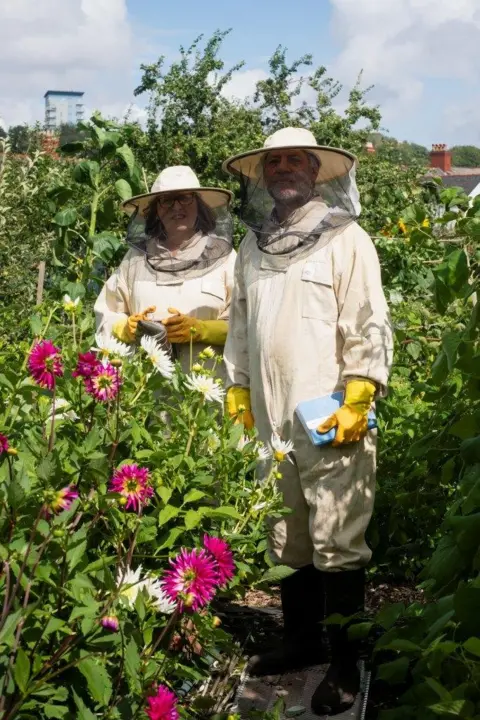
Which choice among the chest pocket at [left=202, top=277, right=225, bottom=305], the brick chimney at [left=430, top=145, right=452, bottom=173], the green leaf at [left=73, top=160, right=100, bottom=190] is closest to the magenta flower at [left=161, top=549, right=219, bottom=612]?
the chest pocket at [left=202, top=277, right=225, bottom=305]

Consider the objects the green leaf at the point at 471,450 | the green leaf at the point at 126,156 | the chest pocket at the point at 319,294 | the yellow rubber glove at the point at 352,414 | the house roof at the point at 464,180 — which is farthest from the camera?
the house roof at the point at 464,180

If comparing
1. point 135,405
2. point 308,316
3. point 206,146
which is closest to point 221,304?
point 308,316

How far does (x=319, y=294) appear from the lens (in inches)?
147

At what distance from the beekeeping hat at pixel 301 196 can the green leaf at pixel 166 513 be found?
1.37 meters

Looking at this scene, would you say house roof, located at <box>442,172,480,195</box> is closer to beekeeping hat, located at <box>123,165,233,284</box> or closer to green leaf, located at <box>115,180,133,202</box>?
green leaf, located at <box>115,180,133,202</box>

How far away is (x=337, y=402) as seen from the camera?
3.68 metres

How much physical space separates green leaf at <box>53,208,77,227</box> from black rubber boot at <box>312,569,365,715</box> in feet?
9.99

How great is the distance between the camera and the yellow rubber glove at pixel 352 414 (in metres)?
3.57

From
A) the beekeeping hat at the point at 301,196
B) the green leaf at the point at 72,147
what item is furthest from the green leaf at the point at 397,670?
the green leaf at the point at 72,147

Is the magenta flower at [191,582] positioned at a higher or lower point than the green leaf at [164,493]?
higher

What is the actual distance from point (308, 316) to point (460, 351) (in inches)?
58.0

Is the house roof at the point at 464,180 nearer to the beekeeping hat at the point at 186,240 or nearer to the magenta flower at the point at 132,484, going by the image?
the beekeeping hat at the point at 186,240

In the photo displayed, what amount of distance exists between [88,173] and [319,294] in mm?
2735

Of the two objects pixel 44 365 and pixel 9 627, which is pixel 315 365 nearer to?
pixel 44 365
